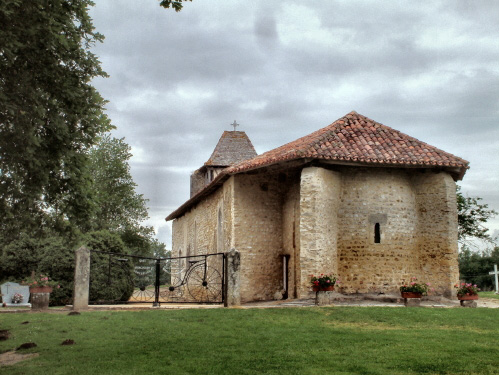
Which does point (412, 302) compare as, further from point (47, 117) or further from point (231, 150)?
point (231, 150)

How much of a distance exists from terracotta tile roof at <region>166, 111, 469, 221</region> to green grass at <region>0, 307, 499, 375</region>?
17.1 ft

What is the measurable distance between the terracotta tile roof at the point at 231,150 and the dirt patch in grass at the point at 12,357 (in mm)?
24339

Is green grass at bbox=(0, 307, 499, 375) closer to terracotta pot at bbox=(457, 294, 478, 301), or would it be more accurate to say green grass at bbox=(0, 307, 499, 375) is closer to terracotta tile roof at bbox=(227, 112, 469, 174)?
terracotta pot at bbox=(457, 294, 478, 301)

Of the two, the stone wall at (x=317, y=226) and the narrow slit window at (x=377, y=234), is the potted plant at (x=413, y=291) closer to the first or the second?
the narrow slit window at (x=377, y=234)

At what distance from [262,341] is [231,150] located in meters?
25.1

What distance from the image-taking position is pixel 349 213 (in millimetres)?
17328

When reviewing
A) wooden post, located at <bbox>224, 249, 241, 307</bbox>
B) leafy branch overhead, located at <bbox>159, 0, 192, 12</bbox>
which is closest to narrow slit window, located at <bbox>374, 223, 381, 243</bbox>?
wooden post, located at <bbox>224, 249, 241, 307</bbox>

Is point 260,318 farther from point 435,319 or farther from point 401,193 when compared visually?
point 401,193

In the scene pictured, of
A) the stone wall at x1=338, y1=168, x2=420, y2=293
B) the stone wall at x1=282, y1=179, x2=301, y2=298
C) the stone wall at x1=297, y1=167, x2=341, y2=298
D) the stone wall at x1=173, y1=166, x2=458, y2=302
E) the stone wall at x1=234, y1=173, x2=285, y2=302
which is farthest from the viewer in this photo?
the stone wall at x1=234, y1=173, x2=285, y2=302

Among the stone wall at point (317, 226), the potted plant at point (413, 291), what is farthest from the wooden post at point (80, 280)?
the potted plant at point (413, 291)

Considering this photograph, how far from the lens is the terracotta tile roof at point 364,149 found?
53.6 feet

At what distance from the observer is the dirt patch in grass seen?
299 inches

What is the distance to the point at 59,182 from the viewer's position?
915cm

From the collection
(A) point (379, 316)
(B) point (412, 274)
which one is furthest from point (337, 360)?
(B) point (412, 274)
